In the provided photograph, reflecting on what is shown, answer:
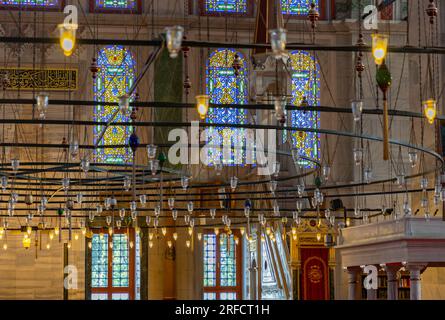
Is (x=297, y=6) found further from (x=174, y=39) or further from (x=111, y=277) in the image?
(x=174, y=39)

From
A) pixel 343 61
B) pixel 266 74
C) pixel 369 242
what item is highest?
pixel 343 61

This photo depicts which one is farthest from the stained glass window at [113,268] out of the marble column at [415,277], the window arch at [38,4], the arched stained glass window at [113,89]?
the marble column at [415,277]

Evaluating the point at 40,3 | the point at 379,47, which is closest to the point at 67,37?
the point at 379,47

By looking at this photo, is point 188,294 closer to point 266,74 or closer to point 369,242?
point 369,242

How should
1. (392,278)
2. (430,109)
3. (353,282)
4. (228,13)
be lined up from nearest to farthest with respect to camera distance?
1. (430,109)
2. (392,278)
3. (353,282)
4. (228,13)

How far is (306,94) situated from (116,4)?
500 cm

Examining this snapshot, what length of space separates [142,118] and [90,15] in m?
2.67

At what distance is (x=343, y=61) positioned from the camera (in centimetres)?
2388

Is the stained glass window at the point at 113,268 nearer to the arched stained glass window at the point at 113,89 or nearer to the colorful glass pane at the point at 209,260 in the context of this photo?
the colorful glass pane at the point at 209,260

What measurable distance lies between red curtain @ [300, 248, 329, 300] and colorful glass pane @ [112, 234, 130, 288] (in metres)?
4.35

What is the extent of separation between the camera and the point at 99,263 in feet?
78.4

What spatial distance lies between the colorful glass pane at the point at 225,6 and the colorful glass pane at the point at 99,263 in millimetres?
6137

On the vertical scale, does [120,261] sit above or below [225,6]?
below

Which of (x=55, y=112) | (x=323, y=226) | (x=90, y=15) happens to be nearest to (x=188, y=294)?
(x=323, y=226)
